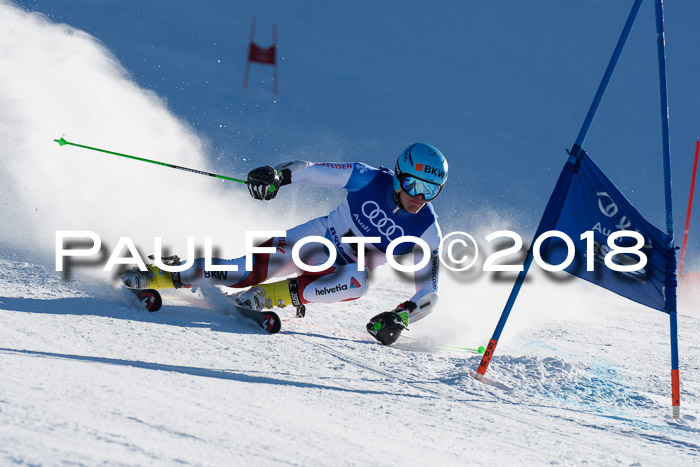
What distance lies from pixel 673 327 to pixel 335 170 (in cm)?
258

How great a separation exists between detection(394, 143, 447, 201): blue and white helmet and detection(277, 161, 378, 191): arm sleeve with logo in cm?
32

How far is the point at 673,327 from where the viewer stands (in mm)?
3879

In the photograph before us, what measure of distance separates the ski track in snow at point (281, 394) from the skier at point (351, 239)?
0.23 metres

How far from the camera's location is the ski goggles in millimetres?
4590

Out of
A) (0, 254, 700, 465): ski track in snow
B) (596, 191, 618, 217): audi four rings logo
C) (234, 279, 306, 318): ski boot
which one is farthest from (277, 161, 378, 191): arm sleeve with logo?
(596, 191, 618, 217): audi four rings logo

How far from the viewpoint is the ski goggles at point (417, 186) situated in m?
4.59

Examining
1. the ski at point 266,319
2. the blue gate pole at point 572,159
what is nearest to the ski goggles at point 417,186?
the blue gate pole at point 572,159

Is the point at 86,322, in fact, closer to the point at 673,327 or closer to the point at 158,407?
the point at 158,407

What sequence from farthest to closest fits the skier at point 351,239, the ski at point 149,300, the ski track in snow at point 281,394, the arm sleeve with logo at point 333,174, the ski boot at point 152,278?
the arm sleeve with logo at point 333,174
the skier at point 351,239
the ski boot at point 152,278
the ski at point 149,300
the ski track in snow at point 281,394

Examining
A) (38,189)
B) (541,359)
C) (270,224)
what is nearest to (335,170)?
(541,359)

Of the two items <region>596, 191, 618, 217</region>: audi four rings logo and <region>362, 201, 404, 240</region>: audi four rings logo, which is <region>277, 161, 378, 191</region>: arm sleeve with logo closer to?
<region>362, 201, 404, 240</region>: audi four rings logo

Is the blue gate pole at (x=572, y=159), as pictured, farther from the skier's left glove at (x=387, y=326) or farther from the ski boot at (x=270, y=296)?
the ski boot at (x=270, y=296)

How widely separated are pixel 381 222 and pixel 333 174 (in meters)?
0.53

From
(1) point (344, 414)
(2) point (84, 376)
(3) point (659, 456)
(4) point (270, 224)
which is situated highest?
(4) point (270, 224)
